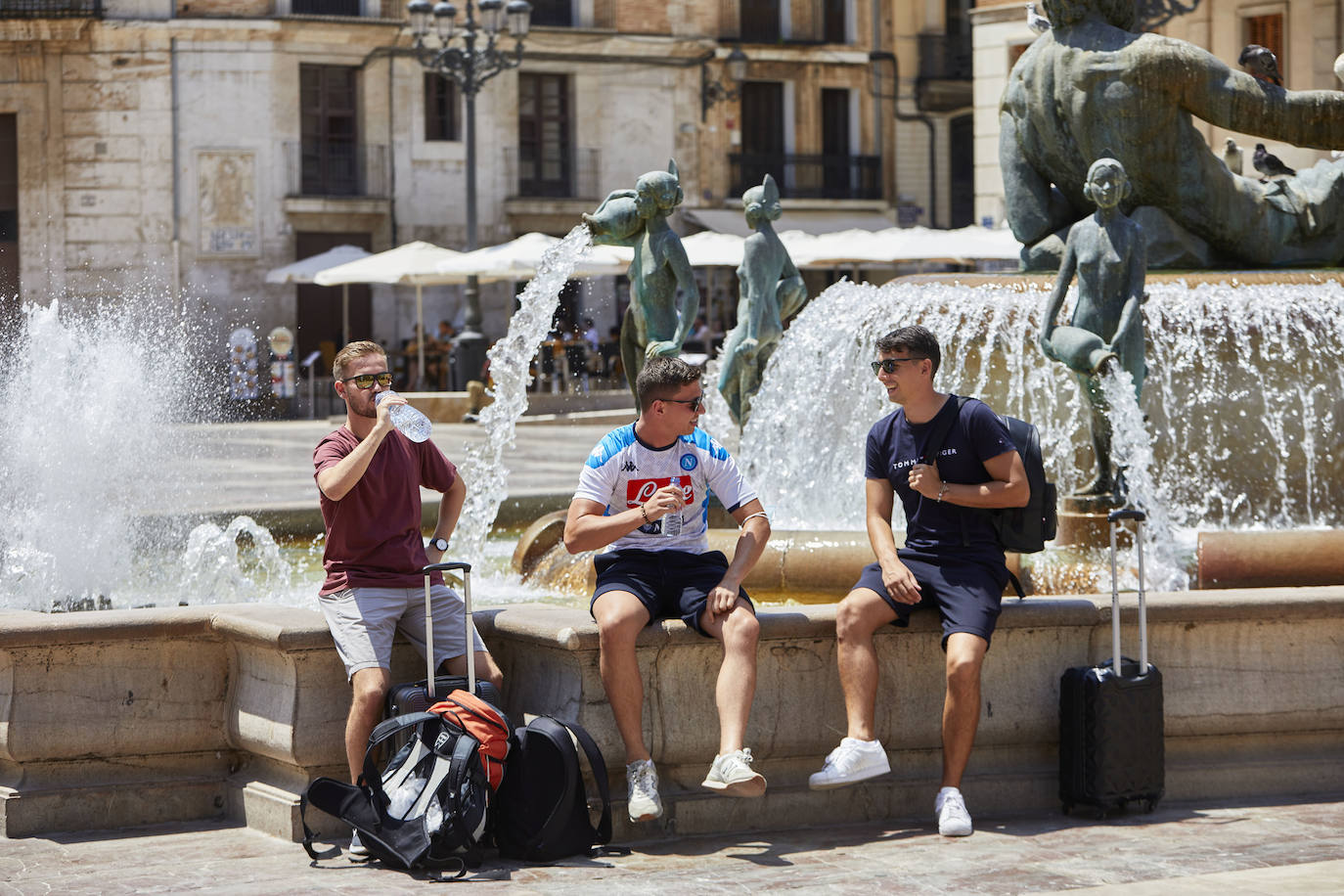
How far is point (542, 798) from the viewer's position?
16.6 ft

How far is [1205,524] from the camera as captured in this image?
919 cm

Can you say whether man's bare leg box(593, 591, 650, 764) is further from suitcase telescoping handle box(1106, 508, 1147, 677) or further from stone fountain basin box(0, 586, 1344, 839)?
suitcase telescoping handle box(1106, 508, 1147, 677)

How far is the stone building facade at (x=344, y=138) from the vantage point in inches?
1276

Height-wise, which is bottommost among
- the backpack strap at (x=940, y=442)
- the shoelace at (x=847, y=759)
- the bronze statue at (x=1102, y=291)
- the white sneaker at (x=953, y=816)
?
the white sneaker at (x=953, y=816)

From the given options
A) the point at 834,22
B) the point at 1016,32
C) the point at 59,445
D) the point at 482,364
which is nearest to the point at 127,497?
the point at 59,445

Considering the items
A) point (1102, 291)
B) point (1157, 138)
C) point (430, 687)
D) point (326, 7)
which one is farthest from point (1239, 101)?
point (326, 7)

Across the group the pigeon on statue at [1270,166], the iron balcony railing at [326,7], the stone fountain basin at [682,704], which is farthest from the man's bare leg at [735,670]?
the iron balcony railing at [326,7]

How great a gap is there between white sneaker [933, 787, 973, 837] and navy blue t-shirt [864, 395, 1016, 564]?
66 cm

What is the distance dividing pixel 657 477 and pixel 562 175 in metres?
31.1

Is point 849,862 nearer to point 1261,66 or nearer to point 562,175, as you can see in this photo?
point 1261,66

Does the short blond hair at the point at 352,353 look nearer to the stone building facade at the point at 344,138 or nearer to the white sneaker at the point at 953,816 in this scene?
the white sneaker at the point at 953,816

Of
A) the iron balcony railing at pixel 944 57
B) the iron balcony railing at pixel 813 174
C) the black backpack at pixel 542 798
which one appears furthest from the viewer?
the iron balcony railing at pixel 944 57

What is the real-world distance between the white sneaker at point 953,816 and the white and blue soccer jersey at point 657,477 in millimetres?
939

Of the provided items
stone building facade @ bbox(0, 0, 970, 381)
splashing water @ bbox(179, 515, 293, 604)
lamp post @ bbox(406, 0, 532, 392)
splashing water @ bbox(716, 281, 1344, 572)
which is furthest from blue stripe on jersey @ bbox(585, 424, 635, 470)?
stone building facade @ bbox(0, 0, 970, 381)
